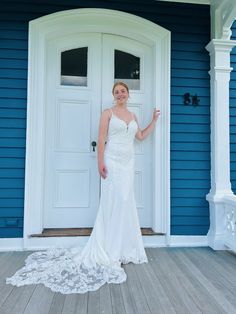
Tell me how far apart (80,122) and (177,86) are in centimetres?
118

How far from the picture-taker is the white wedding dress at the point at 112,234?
7.77 feet

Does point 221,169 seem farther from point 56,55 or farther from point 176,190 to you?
point 56,55

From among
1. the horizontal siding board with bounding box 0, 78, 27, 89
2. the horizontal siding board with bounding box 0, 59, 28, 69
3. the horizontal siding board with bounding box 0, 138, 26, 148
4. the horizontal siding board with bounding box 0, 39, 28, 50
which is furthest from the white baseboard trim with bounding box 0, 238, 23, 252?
the horizontal siding board with bounding box 0, 39, 28, 50

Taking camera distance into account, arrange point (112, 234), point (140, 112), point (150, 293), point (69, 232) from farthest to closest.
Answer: point (140, 112)
point (69, 232)
point (112, 234)
point (150, 293)

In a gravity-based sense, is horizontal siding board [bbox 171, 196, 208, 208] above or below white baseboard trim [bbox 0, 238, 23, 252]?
above

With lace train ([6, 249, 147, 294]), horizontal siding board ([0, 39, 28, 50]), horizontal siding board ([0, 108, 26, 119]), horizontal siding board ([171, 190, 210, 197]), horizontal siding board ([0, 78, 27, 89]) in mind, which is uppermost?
horizontal siding board ([0, 39, 28, 50])

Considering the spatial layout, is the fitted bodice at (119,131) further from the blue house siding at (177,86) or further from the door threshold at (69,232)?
the door threshold at (69,232)

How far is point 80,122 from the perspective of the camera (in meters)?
3.11

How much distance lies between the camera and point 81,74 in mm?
3156

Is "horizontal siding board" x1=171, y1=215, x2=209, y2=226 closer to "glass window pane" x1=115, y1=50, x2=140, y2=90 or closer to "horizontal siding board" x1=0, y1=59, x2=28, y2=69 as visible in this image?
"glass window pane" x1=115, y1=50, x2=140, y2=90

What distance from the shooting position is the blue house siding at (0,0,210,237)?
9.54ft

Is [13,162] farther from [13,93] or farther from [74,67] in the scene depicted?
[74,67]

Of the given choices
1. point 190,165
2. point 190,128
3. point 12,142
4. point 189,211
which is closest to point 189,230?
point 189,211

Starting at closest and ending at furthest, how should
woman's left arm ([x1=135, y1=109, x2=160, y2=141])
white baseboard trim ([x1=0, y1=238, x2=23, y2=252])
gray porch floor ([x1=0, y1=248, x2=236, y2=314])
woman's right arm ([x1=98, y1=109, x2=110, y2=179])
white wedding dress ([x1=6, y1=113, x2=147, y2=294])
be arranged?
1. gray porch floor ([x1=0, y1=248, x2=236, y2=314])
2. white wedding dress ([x1=6, y1=113, x2=147, y2=294])
3. woman's right arm ([x1=98, y1=109, x2=110, y2=179])
4. white baseboard trim ([x1=0, y1=238, x2=23, y2=252])
5. woman's left arm ([x1=135, y1=109, x2=160, y2=141])
